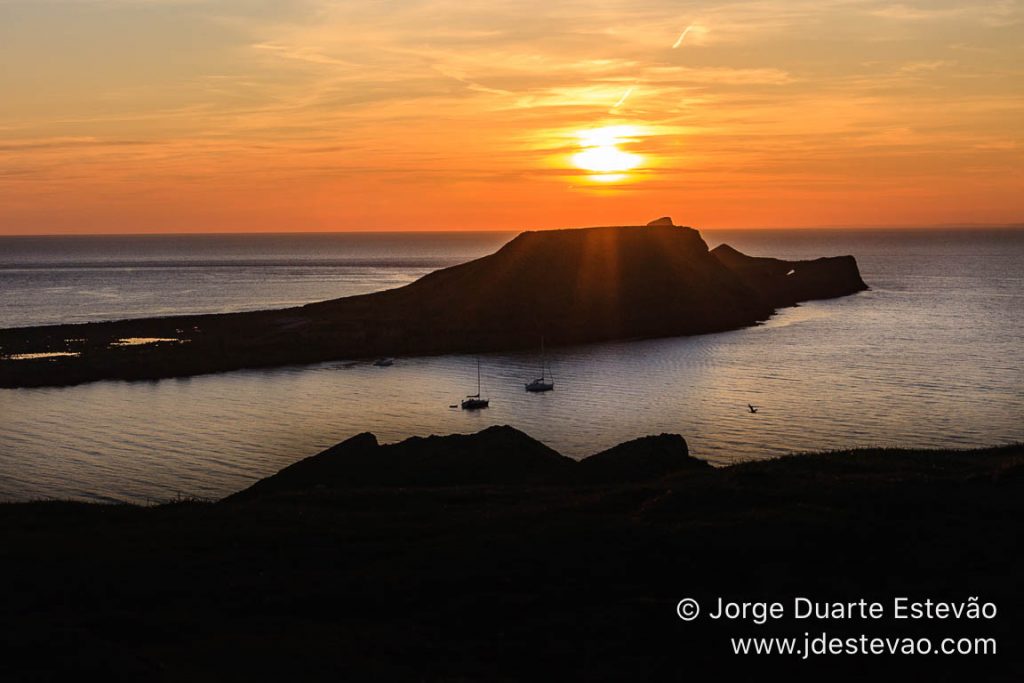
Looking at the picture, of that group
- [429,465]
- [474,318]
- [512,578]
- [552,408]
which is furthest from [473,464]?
[474,318]

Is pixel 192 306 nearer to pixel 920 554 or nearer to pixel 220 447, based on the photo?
pixel 220 447

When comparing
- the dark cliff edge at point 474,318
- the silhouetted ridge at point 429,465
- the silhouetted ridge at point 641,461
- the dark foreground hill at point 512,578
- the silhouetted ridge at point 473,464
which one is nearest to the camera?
the dark foreground hill at point 512,578

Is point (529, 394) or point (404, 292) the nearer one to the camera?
point (529, 394)

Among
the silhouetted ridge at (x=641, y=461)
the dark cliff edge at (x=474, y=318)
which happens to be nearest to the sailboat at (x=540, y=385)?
the dark cliff edge at (x=474, y=318)

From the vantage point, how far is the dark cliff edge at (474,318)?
109 m

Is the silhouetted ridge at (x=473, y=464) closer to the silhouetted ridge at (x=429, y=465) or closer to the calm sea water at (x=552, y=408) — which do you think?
the silhouetted ridge at (x=429, y=465)

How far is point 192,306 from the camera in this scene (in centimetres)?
18525

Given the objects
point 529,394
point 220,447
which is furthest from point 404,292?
point 220,447

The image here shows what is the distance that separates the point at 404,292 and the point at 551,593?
131169mm

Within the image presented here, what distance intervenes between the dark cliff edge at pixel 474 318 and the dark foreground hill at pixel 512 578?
77256 mm

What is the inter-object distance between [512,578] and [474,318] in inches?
4493

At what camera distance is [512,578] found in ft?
77.3

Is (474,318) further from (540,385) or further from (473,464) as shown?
(473,464)

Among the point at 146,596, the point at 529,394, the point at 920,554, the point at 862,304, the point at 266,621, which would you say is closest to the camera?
the point at 266,621
